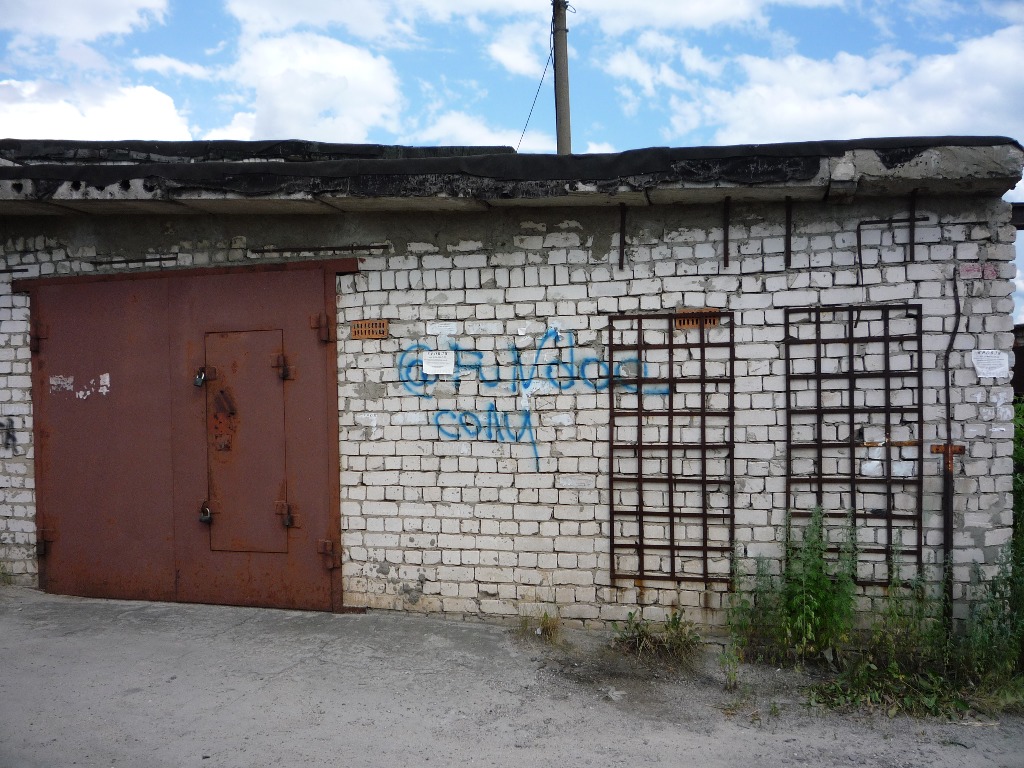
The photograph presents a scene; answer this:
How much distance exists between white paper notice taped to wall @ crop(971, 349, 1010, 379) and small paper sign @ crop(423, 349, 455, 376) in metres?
3.38

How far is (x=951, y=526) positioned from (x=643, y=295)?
2.41 metres

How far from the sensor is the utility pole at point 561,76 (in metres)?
9.63

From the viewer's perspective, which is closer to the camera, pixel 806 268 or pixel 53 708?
pixel 53 708

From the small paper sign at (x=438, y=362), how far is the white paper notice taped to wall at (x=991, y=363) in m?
3.38

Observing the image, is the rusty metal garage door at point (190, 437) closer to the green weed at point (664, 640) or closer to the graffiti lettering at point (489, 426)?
the graffiti lettering at point (489, 426)

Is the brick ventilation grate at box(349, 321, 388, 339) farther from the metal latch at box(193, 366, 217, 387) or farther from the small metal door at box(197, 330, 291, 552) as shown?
the metal latch at box(193, 366, 217, 387)

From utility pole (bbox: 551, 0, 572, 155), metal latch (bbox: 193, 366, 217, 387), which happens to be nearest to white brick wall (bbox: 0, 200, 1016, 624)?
metal latch (bbox: 193, 366, 217, 387)

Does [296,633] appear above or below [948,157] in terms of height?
below

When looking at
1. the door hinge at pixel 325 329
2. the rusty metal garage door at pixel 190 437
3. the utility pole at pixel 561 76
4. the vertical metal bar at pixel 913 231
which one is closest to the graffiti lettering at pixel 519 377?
the door hinge at pixel 325 329

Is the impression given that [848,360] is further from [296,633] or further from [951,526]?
[296,633]

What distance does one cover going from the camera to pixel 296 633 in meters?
4.95

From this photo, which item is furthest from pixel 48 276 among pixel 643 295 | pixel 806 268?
pixel 806 268

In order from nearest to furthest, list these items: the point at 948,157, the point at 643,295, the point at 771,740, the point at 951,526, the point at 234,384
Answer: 1. the point at 771,740
2. the point at 948,157
3. the point at 951,526
4. the point at 643,295
5. the point at 234,384

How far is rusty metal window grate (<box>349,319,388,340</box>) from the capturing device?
17.2 ft
